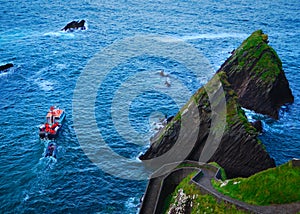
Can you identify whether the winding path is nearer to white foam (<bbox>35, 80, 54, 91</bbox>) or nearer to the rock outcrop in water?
the rock outcrop in water

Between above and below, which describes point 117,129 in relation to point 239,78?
below

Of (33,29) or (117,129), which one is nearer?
(117,129)

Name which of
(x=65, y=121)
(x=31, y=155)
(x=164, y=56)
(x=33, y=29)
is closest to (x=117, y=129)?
(x=65, y=121)

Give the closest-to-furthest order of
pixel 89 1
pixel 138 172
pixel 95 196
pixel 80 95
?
pixel 95 196, pixel 138 172, pixel 80 95, pixel 89 1

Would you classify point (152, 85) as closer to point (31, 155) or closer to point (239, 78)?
point (239, 78)

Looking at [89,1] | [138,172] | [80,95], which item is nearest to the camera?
[138,172]

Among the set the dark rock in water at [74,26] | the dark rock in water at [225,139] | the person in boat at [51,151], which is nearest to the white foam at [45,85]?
the person in boat at [51,151]

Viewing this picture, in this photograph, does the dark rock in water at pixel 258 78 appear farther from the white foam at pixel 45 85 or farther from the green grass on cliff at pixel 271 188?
the white foam at pixel 45 85
